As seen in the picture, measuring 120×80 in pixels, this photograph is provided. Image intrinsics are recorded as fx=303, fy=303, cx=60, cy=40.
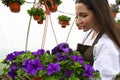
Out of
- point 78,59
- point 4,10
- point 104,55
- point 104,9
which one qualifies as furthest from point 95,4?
point 4,10

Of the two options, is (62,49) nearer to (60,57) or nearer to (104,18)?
(60,57)

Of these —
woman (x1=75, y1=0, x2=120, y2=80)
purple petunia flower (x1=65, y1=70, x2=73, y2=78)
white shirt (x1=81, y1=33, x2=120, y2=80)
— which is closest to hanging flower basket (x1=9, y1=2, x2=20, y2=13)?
woman (x1=75, y1=0, x2=120, y2=80)

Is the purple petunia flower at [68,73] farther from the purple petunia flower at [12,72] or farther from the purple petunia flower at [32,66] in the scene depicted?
the purple petunia flower at [12,72]

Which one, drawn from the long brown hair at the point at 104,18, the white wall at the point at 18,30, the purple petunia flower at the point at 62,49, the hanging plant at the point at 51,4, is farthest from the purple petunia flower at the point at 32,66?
the white wall at the point at 18,30

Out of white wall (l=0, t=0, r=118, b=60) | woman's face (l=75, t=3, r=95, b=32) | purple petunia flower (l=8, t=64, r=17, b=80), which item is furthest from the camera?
white wall (l=0, t=0, r=118, b=60)

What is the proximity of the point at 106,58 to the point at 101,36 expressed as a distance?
16 cm

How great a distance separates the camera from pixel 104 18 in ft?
4.54

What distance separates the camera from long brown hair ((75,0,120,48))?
4.53ft

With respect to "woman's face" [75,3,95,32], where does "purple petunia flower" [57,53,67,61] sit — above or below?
below

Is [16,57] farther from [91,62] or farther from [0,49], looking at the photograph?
[0,49]

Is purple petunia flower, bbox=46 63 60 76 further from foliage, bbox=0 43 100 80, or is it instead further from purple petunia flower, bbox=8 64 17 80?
purple petunia flower, bbox=8 64 17 80

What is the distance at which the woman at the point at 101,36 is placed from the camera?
131 cm

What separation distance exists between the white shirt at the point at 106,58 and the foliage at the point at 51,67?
0.21 meters

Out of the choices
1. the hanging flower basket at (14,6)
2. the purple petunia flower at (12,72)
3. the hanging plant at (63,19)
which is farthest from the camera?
the hanging plant at (63,19)
